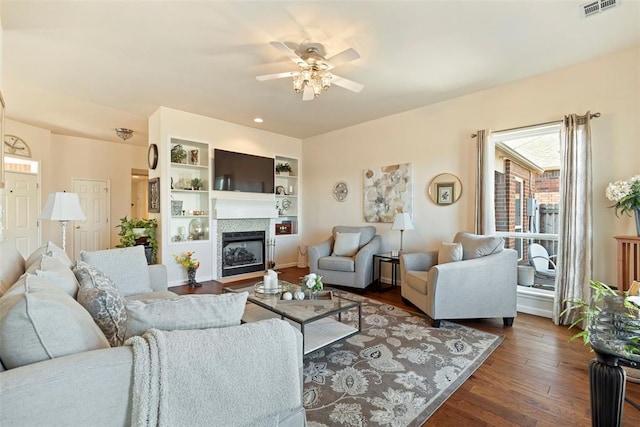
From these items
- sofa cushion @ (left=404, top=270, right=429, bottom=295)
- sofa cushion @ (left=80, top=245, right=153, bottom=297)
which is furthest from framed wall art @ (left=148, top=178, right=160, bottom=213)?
sofa cushion @ (left=404, top=270, right=429, bottom=295)

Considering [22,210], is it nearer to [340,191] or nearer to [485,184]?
[340,191]

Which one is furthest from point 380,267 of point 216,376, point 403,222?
point 216,376

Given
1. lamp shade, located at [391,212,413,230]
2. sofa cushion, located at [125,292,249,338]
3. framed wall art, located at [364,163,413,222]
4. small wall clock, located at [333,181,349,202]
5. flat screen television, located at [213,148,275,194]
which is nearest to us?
sofa cushion, located at [125,292,249,338]

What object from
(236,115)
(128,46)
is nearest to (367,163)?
(236,115)

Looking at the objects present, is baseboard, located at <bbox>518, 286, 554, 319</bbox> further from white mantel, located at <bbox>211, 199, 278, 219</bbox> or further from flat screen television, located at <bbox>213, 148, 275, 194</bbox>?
flat screen television, located at <bbox>213, 148, 275, 194</bbox>

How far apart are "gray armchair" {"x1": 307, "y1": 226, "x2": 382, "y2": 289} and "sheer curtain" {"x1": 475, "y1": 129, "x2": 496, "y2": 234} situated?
1.45 metres

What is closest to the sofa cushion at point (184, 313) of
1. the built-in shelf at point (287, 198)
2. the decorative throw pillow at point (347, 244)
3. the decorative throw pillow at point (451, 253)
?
the decorative throw pillow at point (451, 253)

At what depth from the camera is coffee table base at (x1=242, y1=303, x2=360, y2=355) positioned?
2.14 m

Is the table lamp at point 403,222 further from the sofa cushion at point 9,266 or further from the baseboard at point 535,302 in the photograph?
the sofa cushion at point 9,266

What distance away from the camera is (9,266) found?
161cm

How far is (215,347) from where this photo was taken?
0.98 m

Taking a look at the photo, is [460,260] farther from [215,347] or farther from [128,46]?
[128,46]

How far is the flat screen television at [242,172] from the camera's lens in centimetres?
493

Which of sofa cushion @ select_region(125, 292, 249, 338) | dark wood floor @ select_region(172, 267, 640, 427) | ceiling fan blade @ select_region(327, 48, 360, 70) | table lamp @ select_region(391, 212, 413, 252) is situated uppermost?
ceiling fan blade @ select_region(327, 48, 360, 70)
